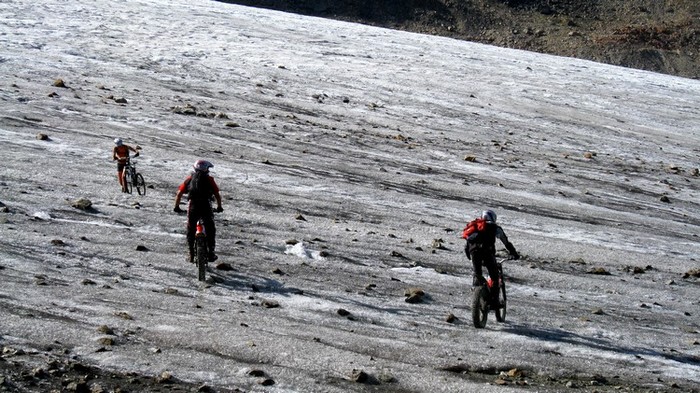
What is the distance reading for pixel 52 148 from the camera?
69.9 ft

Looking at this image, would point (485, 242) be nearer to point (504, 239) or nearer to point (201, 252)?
point (504, 239)

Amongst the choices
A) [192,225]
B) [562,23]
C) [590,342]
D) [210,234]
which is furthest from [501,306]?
[562,23]

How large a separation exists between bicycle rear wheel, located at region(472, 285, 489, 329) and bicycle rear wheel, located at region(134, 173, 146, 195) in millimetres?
8548

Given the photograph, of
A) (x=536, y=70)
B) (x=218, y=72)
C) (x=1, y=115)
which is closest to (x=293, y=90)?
(x=218, y=72)

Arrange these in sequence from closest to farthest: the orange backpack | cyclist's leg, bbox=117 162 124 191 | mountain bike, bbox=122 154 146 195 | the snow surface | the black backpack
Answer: the snow surface
the orange backpack
the black backpack
mountain bike, bbox=122 154 146 195
cyclist's leg, bbox=117 162 124 191

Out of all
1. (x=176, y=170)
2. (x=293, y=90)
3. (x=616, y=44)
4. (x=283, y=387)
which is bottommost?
(x=283, y=387)

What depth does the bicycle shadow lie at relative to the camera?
1283 centimetres

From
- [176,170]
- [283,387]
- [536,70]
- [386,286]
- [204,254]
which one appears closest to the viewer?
[283,387]

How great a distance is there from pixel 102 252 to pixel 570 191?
43.4 feet

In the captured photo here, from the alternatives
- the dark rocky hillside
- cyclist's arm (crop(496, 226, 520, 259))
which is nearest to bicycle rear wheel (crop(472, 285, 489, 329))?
cyclist's arm (crop(496, 226, 520, 259))

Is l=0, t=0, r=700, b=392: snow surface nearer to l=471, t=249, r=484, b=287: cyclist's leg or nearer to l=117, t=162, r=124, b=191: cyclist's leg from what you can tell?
l=117, t=162, r=124, b=191: cyclist's leg

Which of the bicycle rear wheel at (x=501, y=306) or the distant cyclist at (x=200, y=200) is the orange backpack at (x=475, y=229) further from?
the distant cyclist at (x=200, y=200)

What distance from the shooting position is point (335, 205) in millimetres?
19750

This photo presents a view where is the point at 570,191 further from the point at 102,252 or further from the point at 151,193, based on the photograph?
the point at 102,252
